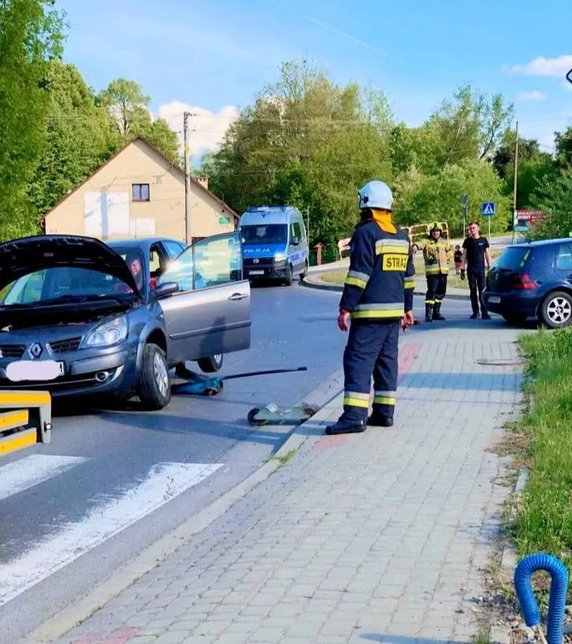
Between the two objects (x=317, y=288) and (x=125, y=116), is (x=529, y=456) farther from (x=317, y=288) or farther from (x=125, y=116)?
(x=125, y=116)

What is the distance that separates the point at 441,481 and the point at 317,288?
26014 millimetres

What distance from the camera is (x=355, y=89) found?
241 feet

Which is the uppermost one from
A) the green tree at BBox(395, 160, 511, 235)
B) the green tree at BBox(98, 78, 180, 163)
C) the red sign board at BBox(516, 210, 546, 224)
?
the green tree at BBox(98, 78, 180, 163)

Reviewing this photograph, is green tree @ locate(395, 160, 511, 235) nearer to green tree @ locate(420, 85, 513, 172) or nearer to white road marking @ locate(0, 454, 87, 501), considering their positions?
green tree @ locate(420, 85, 513, 172)

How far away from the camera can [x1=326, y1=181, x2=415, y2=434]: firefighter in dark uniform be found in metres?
7.71

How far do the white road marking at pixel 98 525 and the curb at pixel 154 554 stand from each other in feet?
1.31

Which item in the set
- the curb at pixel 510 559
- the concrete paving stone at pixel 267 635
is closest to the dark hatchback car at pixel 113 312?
the curb at pixel 510 559

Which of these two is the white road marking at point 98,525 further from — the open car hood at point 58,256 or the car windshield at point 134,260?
the car windshield at point 134,260

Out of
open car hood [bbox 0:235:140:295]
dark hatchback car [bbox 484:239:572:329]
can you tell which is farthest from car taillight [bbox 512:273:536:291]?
open car hood [bbox 0:235:140:295]

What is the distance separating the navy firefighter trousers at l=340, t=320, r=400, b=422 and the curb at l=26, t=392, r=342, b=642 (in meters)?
0.46

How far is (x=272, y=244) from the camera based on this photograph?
33594mm

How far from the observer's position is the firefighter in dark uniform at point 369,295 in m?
7.71

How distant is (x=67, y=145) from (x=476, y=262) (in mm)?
56957

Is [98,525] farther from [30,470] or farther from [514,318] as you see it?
[514,318]
